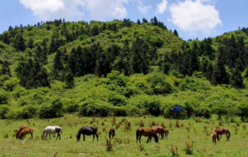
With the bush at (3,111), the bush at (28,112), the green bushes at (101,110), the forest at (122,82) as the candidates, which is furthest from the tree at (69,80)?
the green bushes at (101,110)

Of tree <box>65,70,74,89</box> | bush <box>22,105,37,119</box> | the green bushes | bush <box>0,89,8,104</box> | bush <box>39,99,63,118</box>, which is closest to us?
the green bushes

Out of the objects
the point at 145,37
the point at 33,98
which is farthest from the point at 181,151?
the point at 145,37

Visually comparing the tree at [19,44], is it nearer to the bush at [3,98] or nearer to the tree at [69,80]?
the tree at [69,80]

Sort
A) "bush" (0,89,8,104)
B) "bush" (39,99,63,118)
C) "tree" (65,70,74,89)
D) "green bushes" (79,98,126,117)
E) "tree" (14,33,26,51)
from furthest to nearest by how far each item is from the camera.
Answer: "tree" (14,33,26,51) < "tree" (65,70,74,89) < "bush" (0,89,8,104) < "bush" (39,99,63,118) < "green bushes" (79,98,126,117)

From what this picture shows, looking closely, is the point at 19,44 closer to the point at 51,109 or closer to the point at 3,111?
the point at 3,111

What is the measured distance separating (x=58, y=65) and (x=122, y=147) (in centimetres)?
9166

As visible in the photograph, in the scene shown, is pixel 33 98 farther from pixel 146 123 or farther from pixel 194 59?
pixel 194 59

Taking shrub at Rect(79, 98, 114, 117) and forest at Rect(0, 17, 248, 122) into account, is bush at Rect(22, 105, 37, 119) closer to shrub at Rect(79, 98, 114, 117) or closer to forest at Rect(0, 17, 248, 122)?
forest at Rect(0, 17, 248, 122)

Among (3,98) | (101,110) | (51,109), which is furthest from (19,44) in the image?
(101,110)

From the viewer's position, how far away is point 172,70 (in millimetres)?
99000

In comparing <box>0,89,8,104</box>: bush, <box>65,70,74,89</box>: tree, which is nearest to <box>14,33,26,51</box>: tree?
<box>65,70,74,89</box>: tree

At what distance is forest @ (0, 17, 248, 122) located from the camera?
53.2 meters

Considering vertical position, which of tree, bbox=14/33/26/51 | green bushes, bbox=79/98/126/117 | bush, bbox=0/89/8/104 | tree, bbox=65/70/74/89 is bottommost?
green bushes, bbox=79/98/126/117

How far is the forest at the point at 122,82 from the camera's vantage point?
53250 mm
